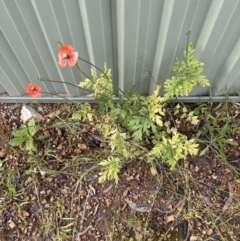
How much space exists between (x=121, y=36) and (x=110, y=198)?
3.11ft

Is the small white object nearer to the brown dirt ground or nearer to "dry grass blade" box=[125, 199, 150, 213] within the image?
the brown dirt ground

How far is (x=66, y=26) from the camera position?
5.56ft

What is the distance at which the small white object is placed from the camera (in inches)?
93.6

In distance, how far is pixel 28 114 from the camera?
238 centimetres

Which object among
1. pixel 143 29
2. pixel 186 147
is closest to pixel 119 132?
pixel 186 147

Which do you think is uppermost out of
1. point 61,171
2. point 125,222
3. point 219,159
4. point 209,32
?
point 209,32

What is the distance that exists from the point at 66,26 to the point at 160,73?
0.58 m

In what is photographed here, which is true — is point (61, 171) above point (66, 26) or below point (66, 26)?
below

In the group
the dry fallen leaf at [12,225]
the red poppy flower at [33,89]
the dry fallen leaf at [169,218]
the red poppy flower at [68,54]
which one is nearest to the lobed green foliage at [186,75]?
the red poppy flower at [68,54]

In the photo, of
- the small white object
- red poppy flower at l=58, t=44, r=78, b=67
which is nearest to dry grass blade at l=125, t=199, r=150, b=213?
the small white object

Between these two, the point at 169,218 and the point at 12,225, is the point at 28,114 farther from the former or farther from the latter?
the point at 169,218

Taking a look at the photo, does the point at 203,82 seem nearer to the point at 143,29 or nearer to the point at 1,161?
the point at 143,29

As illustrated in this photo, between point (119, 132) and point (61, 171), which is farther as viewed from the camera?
point (61, 171)

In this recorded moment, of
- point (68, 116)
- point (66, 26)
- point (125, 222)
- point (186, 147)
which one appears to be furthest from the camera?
point (68, 116)
